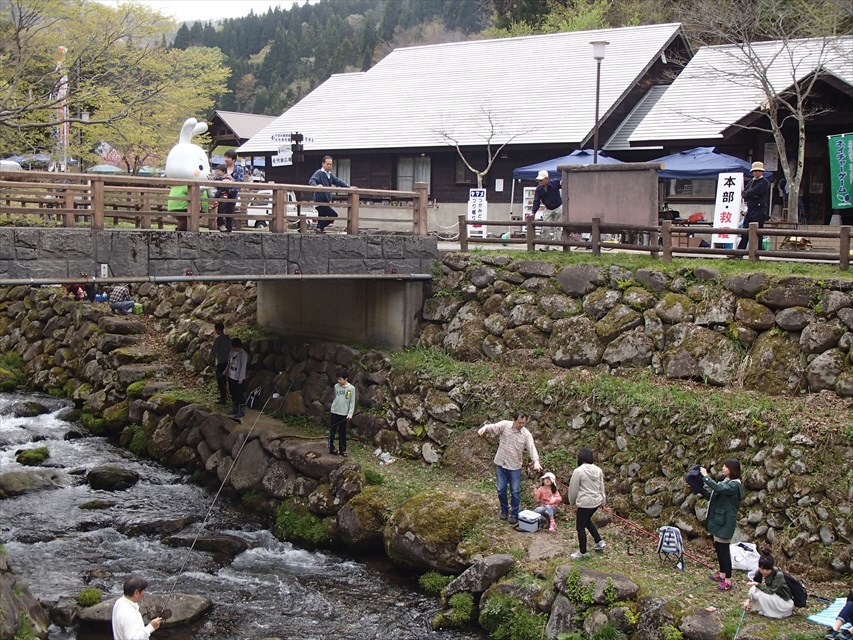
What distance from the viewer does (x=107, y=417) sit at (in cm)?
2297

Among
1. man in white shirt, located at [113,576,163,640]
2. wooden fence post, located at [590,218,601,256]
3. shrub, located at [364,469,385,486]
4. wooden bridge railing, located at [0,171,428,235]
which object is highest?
wooden bridge railing, located at [0,171,428,235]

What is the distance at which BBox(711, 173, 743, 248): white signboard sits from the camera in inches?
774

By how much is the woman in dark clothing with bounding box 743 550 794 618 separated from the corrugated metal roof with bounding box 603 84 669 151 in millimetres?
17181

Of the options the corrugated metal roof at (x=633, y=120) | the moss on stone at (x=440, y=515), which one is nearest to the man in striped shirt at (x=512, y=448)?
the moss on stone at (x=440, y=515)

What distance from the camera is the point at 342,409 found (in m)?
17.5

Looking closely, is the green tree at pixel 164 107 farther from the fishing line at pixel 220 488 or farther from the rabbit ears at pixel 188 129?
the fishing line at pixel 220 488

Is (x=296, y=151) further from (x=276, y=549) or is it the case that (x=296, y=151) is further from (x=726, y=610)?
(x=726, y=610)

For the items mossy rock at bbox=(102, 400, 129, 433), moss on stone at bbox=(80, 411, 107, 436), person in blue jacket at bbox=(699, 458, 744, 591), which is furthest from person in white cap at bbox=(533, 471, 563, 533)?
moss on stone at bbox=(80, 411, 107, 436)

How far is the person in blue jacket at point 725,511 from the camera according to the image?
12.3 meters

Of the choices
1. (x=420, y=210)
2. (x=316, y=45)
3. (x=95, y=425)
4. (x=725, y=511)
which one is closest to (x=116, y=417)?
(x=95, y=425)

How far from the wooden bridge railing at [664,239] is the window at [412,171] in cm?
1010

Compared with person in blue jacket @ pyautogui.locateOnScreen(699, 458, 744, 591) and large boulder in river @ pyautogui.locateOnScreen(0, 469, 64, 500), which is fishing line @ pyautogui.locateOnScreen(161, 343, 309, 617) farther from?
person in blue jacket @ pyautogui.locateOnScreen(699, 458, 744, 591)

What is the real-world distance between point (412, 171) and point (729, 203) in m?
14.1

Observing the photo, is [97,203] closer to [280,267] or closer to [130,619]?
[280,267]
